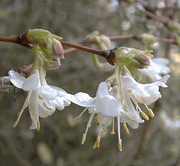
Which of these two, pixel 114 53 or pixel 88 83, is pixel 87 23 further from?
pixel 114 53

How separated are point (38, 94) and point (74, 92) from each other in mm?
1447

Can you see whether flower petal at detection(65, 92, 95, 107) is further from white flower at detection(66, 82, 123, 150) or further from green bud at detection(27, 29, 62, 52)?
green bud at detection(27, 29, 62, 52)

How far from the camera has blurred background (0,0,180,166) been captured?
183 cm

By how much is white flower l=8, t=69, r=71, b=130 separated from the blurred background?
3.76 feet

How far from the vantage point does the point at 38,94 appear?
646mm

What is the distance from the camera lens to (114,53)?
1.94ft

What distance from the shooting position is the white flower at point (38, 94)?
0.54m

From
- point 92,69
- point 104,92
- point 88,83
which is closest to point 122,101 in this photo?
point 104,92

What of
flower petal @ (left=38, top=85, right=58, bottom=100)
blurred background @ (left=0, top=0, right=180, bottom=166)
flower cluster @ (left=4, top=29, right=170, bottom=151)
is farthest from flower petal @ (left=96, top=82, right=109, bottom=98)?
blurred background @ (left=0, top=0, right=180, bottom=166)

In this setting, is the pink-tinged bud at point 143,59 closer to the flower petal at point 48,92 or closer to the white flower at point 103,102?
the white flower at point 103,102

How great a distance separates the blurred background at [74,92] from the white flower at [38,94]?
1.15 metres

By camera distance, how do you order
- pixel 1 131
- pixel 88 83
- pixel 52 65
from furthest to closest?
pixel 88 83, pixel 1 131, pixel 52 65

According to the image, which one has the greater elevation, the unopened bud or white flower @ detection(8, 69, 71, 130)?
the unopened bud

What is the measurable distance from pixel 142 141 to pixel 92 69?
0.75 meters
